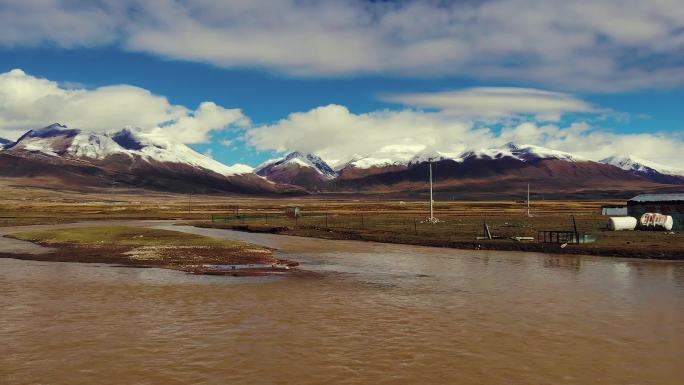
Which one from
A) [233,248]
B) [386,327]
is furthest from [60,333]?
[233,248]

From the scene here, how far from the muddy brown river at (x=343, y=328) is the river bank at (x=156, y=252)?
3830 mm

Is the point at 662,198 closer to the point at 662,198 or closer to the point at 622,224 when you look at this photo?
the point at 662,198

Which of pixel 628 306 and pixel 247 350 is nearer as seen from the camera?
pixel 247 350

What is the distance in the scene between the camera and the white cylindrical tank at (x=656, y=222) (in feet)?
221

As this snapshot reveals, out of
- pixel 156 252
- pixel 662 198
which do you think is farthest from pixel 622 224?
pixel 156 252

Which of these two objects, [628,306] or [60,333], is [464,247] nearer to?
[628,306]

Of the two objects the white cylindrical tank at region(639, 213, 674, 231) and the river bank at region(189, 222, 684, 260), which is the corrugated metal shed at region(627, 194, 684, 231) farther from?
the river bank at region(189, 222, 684, 260)

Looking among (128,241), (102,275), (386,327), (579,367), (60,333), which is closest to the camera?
(579,367)

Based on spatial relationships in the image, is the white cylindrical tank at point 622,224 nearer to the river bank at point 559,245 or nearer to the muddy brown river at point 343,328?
the river bank at point 559,245

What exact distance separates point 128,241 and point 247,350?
42.6 m

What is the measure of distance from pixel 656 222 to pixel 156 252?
5842 cm

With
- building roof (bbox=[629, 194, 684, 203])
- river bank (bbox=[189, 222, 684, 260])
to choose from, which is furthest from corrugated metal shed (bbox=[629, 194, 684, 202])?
river bank (bbox=[189, 222, 684, 260])

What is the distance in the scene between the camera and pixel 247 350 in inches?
720

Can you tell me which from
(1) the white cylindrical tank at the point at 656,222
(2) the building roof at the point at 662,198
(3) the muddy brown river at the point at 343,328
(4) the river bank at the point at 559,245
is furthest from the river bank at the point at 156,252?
(2) the building roof at the point at 662,198
